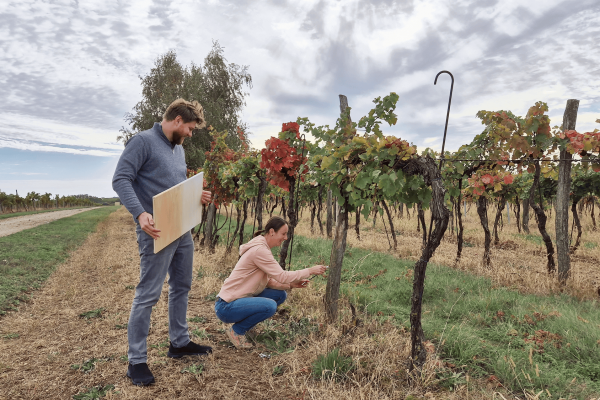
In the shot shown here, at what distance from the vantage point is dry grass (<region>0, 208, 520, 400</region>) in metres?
2.38

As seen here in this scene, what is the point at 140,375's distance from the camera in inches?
96.7

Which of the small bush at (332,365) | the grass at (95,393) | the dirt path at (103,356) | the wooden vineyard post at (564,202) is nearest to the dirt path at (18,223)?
the dirt path at (103,356)

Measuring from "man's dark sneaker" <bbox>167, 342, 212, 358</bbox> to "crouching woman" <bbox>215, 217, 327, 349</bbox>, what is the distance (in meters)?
0.30

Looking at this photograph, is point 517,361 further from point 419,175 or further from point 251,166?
point 251,166

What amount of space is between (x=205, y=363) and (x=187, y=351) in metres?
0.24

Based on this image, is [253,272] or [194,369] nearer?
[194,369]

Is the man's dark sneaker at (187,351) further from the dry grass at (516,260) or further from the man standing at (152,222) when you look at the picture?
the dry grass at (516,260)

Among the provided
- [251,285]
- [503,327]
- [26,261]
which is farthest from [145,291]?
[26,261]

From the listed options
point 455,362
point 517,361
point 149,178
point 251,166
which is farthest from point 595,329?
point 251,166

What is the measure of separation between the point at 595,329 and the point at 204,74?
15.9 meters

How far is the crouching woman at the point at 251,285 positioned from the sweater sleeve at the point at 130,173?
1070mm

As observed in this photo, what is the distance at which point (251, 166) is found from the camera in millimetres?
6688

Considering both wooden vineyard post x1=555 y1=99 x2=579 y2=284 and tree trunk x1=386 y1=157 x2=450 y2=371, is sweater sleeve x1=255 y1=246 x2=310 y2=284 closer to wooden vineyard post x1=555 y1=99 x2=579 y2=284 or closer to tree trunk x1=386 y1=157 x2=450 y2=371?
tree trunk x1=386 y1=157 x2=450 y2=371

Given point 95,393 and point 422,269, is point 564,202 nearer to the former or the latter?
point 422,269
